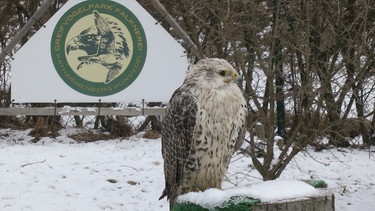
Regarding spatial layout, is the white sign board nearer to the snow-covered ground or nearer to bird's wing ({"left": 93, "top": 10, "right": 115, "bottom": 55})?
bird's wing ({"left": 93, "top": 10, "right": 115, "bottom": 55})

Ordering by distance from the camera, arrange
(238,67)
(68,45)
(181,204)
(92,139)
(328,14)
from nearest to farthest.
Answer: (181,204), (238,67), (328,14), (68,45), (92,139)

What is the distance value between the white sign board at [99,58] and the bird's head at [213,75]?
5102mm

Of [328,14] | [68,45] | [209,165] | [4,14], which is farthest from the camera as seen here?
[4,14]

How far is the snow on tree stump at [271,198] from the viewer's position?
212 cm

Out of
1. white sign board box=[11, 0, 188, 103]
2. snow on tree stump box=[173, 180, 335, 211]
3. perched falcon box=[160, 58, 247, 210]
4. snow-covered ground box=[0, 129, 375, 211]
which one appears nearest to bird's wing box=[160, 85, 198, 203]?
perched falcon box=[160, 58, 247, 210]

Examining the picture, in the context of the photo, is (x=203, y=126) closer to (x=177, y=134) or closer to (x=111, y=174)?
(x=177, y=134)

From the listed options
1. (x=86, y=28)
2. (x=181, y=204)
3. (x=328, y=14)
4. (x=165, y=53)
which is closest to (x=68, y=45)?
(x=86, y=28)

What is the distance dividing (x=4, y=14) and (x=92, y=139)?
2.96m

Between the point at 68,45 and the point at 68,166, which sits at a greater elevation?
the point at 68,45

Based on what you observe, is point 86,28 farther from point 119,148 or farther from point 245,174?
point 245,174

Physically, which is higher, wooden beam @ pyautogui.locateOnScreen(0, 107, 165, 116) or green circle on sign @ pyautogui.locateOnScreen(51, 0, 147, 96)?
green circle on sign @ pyautogui.locateOnScreen(51, 0, 147, 96)

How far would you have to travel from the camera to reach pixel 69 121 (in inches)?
431

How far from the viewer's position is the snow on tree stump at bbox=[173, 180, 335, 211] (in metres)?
2.12

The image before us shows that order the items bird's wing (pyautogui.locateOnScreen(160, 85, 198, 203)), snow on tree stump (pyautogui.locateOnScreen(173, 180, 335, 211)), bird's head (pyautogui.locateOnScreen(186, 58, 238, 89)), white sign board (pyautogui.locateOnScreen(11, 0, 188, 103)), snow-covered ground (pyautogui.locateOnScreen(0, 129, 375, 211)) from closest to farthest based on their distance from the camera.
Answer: snow on tree stump (pyautogui.locateOnScreen(173, 180, 335, 211)) → bird's head (pyautogui.locateOnScreen(186, 58, 238, 89)) → bird's wing (pyautogui.locateOnScreen(160, 85, 198, 203)) → snow-covered ground (pyautogui.locateOnScreen(0, 129, 375, 211)) → white sign board (pyautogui.locateOnScreen(11, 0, 188, 103))
